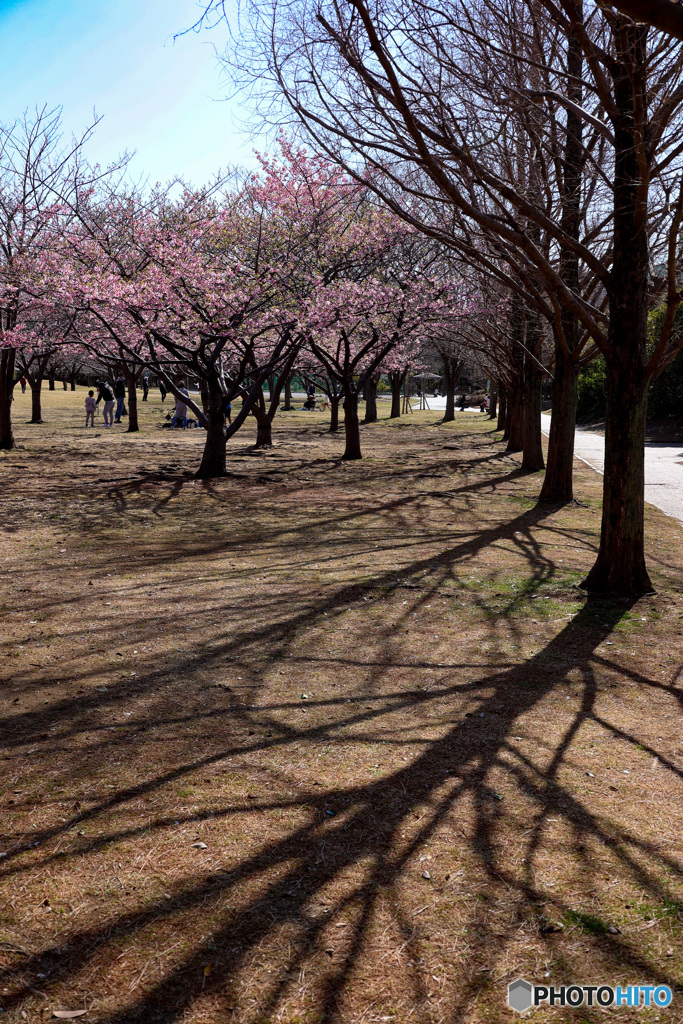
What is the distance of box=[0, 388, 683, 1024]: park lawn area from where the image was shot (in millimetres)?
2793

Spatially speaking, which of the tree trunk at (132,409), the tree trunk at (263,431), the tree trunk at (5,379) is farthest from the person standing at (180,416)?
the tree trunk at (5,379)

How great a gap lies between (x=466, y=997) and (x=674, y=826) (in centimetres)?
156

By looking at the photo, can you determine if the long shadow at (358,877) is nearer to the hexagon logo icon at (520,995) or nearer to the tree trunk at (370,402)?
the hexagon logo icon at (520,995)

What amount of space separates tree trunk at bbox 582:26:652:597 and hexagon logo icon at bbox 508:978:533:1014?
5.40 meters

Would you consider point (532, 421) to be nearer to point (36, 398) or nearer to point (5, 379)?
point (5, 379)

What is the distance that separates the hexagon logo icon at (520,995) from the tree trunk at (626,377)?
5.40 metres

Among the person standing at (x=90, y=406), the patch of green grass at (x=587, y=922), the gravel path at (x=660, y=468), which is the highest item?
the person standing at (x=90, y=406)

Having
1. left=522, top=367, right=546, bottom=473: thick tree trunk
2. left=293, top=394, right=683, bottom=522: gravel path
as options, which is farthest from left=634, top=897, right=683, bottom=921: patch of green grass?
left=522, top=367, right=546, bottom=473: thick tree trunk

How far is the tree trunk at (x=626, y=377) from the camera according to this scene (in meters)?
7.35

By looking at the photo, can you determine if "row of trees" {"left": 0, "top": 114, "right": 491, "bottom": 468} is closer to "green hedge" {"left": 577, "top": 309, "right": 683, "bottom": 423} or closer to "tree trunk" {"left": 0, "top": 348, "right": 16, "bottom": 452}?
"tree trunk" {"left": 0, "top": 348, "right": 16, "bottom": 452}

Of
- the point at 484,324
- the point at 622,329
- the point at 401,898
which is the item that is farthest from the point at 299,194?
the point at 401,898

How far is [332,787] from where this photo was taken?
4047mm

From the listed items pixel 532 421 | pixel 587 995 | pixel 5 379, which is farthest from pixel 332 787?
pixel 5 379

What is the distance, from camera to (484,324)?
1945cm
